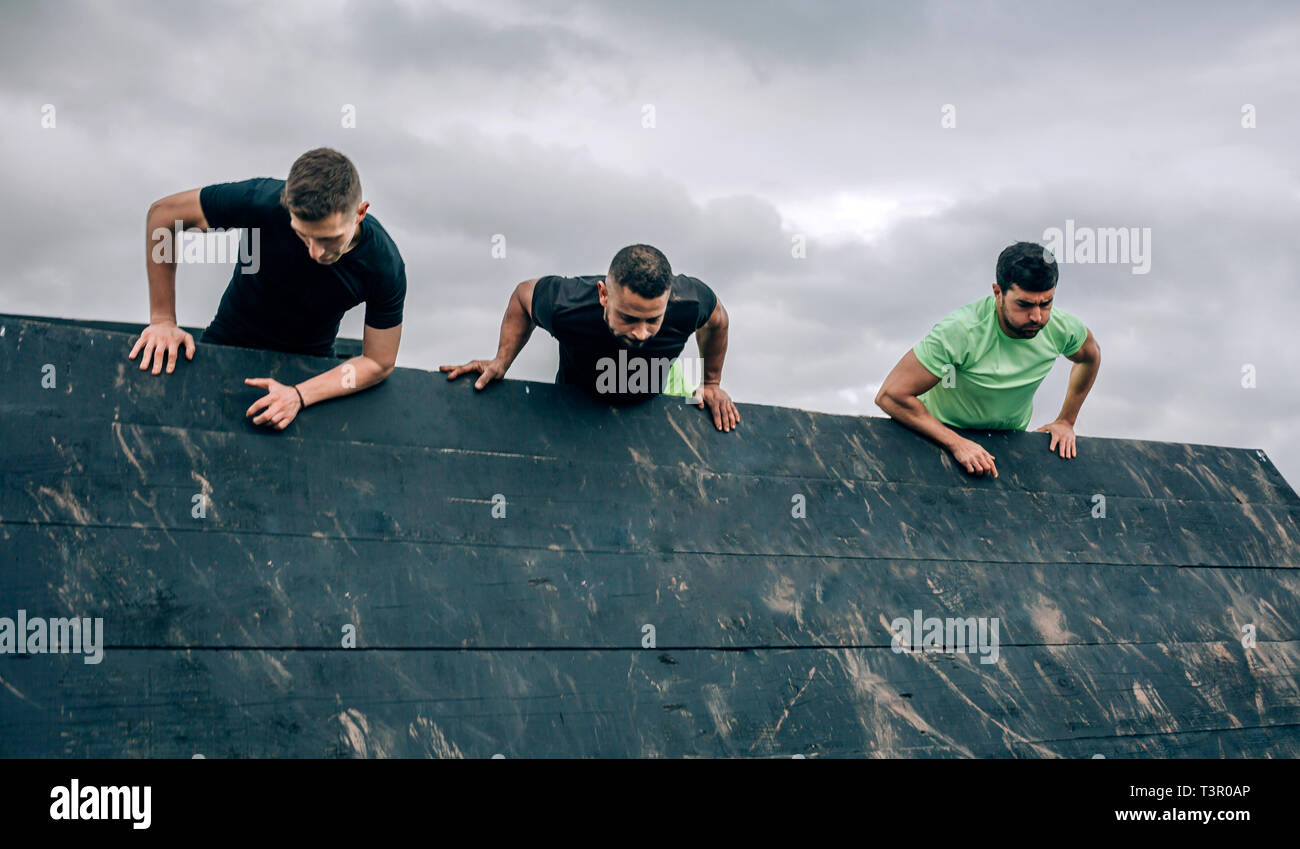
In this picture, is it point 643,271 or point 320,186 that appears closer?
point 320,186

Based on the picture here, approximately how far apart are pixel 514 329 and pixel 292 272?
0.71 m

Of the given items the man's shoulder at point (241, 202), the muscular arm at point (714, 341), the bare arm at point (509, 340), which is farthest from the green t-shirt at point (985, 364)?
the man's shoulder at point (241, 202)

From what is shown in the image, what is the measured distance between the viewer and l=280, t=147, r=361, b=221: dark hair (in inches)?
95.0

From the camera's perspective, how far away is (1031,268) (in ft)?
11.1

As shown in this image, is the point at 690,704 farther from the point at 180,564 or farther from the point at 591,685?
the point at 180,564

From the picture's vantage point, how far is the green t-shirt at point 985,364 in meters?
3.55

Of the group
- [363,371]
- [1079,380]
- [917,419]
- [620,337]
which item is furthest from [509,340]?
[1079,380]

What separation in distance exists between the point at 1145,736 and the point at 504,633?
6.32 feet

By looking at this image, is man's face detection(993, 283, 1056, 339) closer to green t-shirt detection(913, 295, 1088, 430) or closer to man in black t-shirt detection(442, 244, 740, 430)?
green t-shirt detection(913, 295, 1088, 430)

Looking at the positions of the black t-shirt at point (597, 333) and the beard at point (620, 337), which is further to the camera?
the black t-shirt at point (597, 333)

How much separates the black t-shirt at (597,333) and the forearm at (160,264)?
1.09 metres

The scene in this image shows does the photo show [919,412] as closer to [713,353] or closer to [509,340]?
[713,353]

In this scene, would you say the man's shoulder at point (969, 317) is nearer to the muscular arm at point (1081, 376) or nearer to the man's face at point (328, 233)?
the muscular arm at point (1081, 376)

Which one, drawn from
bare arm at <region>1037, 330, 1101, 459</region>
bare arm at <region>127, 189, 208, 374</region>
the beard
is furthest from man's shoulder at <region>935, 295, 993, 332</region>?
bare arm at <region>127, 189, 208, 374</region>
